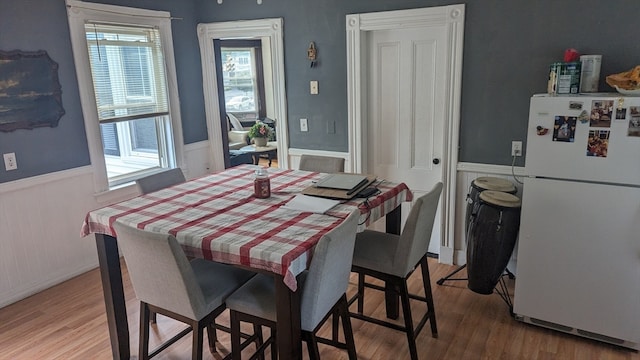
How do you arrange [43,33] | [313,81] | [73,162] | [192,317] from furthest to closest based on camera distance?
[313,81], [73,162], [43,33], [192,317]

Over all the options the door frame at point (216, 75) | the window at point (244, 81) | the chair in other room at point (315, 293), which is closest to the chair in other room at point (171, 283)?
the chair in other room at point (315, 293)

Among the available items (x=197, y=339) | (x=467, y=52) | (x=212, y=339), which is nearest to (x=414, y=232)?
(x=197, y=339)

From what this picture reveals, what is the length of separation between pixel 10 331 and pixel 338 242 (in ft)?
8.31

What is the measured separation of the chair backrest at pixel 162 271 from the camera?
1.88 meters

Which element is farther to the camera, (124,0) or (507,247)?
(124,0)

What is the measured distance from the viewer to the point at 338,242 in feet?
6.20

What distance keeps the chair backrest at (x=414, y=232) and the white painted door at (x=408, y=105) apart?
4.35ft

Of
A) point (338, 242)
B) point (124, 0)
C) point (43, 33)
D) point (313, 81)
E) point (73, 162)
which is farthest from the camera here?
point (313, 81)

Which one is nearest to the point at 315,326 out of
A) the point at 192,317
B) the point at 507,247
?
the point at 192,317

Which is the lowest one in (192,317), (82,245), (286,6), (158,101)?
(82,245)

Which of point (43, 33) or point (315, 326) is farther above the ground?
point (43, 33)

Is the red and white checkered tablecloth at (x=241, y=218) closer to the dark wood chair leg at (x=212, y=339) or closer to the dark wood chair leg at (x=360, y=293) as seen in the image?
the dark wood chair leg at (x=360, y=293)

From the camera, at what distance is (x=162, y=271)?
1.95 metres

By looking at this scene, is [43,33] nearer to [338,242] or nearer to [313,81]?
[313,81]
